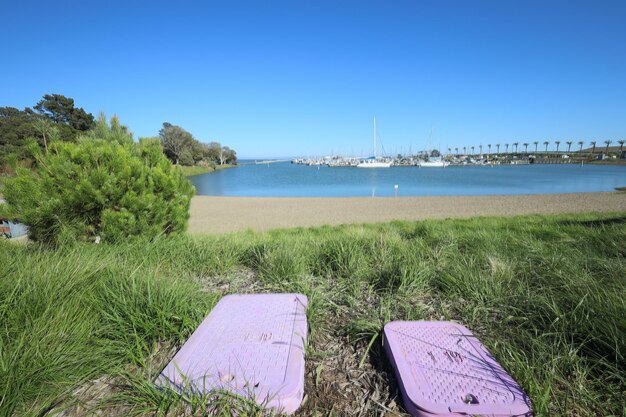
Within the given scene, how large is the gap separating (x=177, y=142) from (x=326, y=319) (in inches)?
3235

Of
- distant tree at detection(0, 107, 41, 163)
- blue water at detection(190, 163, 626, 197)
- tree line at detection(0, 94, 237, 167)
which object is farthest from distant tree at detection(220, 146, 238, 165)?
distant tree at detection(0, 107, 41, 163)

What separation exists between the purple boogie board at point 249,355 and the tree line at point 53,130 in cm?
437

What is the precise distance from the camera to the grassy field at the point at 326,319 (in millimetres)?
1581

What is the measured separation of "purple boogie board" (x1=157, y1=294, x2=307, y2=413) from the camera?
1537mm

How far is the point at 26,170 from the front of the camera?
4395 millimetres

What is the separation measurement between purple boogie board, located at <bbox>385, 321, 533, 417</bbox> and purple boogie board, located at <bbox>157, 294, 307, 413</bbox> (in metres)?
0.60

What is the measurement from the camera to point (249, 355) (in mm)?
1824

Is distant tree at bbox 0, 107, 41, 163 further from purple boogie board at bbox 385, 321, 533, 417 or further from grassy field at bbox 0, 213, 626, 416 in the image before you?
purple boogie board at bbox 385, 321, 533, 417

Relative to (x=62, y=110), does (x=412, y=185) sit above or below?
below

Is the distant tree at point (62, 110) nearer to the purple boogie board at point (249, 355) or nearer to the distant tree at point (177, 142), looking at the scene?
the distant tree at point (177, 142)

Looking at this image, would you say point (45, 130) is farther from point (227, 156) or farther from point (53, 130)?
point (227, 156)

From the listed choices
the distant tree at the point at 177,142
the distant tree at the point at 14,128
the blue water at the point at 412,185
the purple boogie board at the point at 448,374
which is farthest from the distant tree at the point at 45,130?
the distant tree at the point at 177,142

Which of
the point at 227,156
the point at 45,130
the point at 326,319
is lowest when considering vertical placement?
the point at 326,319

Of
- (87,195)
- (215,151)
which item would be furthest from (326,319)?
(215,151)
